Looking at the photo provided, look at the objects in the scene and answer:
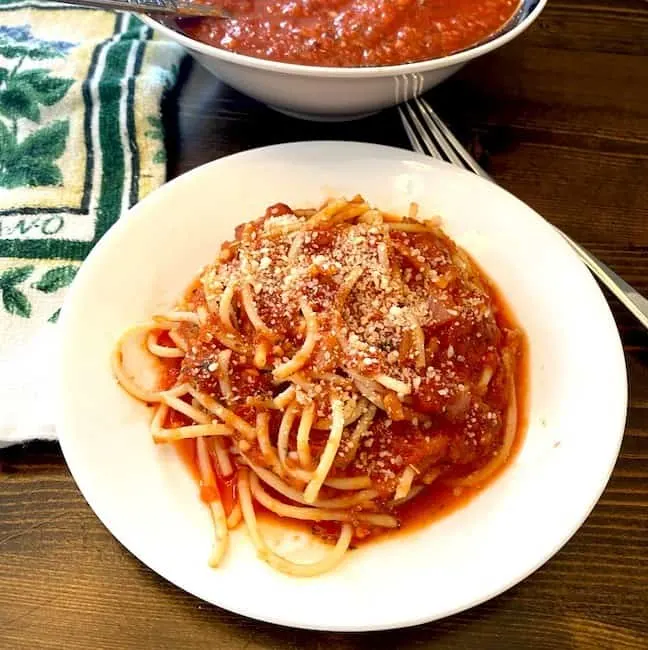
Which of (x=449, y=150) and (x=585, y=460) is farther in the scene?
(x=449, y=150)

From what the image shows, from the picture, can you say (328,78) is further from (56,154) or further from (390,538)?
(390,538)

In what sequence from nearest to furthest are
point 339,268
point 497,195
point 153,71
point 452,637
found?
1. point 452,637
2. point 339,268
3. point 497,195
4. point 153,71

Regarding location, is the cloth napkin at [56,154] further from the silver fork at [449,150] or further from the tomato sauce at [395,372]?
the silver fork at [449,150]

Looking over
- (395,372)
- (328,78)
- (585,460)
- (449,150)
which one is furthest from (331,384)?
(449,150)

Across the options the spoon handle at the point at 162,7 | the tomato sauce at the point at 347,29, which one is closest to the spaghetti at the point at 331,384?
the tomato sauce at the point at 347,29

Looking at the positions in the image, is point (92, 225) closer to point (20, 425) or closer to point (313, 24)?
point (20, 425)

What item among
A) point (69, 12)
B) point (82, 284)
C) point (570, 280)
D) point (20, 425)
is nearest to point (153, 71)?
point (69, 12)
